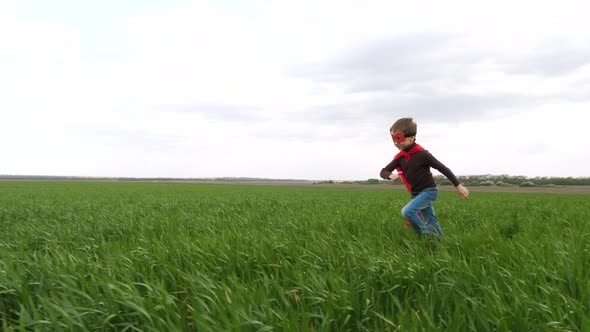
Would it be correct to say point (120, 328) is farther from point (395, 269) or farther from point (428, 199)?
point (428, 199)

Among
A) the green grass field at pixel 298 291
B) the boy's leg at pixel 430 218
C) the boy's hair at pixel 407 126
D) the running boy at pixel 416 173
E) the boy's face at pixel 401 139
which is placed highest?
the boy's hair at pixel 407 126

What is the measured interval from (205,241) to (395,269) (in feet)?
7.29

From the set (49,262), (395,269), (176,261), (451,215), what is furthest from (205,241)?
(451,215)

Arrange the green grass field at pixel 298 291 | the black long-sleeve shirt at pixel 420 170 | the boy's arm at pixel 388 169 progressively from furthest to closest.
Result: the boy's arm at pixel 388 169 → the black long-sleeve shirt at pixel 420 170 → the green grass field at pixel 298 291

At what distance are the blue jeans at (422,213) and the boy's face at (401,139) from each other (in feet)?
2.50

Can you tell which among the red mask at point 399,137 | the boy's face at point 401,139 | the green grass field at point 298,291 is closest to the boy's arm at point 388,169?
the boy's face at point 401,139

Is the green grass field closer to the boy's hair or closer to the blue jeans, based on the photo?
the blue jeans

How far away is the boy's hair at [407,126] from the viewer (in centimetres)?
492

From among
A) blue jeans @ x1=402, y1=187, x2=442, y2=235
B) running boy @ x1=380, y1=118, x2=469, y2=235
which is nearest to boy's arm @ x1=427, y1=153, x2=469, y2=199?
running boy @ x1=380, y1=118, x2=469, y2=235

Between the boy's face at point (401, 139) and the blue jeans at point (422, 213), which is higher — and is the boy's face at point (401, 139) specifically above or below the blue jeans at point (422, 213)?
above

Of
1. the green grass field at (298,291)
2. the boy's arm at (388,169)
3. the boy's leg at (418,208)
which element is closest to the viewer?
the green grass field at (298,291)

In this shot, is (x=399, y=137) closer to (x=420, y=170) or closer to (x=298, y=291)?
(x=420, y=170)

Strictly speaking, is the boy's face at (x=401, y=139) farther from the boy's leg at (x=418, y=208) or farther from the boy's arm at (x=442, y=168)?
the boy's leg at (x=418, y=208)

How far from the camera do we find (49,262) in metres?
2.88
